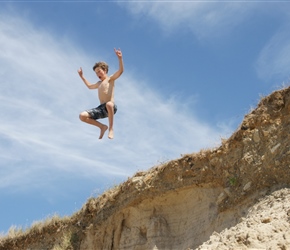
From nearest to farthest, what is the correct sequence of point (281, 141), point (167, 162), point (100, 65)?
point (281, 141) < point (100, 65) < point (167, 162)

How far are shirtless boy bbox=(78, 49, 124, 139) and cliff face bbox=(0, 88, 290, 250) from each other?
280cm

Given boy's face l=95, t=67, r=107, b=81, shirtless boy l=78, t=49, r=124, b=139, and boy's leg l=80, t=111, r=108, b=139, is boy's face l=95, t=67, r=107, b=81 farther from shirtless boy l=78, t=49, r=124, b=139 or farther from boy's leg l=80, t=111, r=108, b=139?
boy's leg l=80, t=111, r=108, b=139

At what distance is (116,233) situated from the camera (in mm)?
16297

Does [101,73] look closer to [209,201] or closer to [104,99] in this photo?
[104,99]

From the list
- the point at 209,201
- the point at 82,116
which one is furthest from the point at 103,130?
the point at 209,201

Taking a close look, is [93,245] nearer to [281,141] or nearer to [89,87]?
[89,87]

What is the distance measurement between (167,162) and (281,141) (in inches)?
149

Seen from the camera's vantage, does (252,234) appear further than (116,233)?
No

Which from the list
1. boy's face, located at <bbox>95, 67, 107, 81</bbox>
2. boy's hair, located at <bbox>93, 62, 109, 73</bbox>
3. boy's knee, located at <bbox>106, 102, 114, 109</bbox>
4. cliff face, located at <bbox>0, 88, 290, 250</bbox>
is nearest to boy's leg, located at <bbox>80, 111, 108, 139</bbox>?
boy's knee, located at <bbox>106, 102, 114, 109</bbox>

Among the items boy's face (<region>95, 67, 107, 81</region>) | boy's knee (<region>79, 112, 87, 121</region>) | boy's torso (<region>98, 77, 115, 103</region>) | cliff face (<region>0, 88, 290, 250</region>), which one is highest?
boy's face (<region>95, 67, 107, 81</region>)

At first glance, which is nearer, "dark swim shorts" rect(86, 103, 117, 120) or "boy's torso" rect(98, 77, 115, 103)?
"dark swim shorts" rect(86, 103, 117, 120)

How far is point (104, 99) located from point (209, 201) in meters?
3.66

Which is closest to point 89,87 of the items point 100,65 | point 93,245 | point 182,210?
point 100,65

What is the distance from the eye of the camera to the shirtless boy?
12.4 metres
